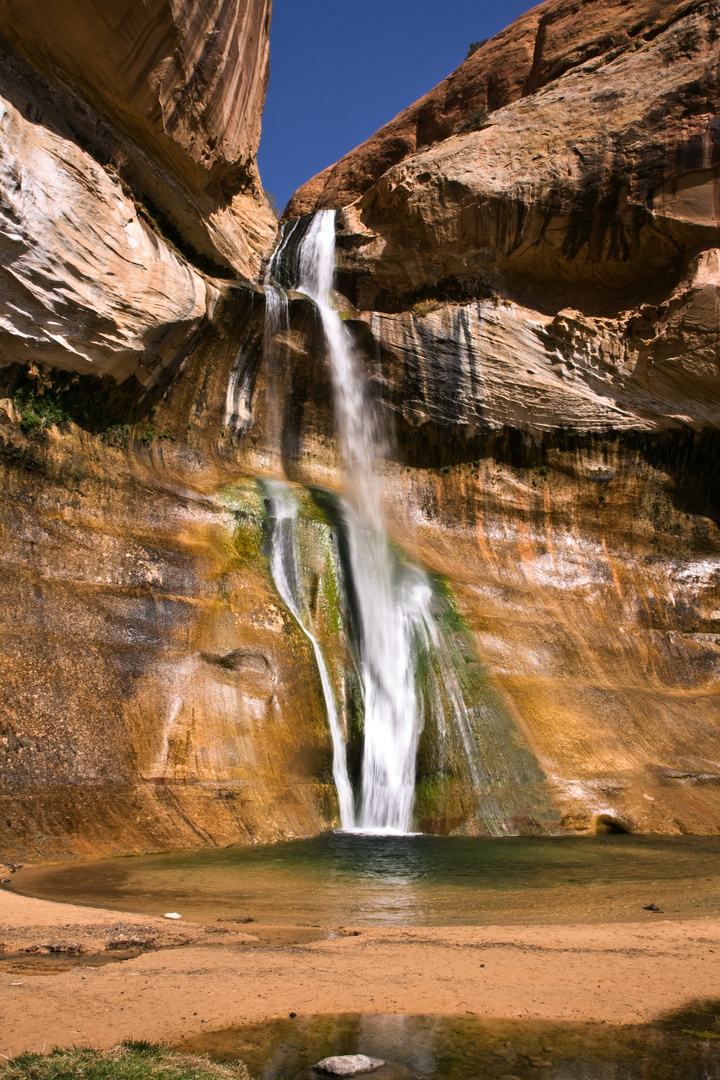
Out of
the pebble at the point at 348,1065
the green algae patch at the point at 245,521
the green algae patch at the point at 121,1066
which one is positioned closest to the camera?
the green algae patch at the point at 121,1066

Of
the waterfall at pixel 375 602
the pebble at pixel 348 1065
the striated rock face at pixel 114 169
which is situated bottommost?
the pebble at pixel 348 1065

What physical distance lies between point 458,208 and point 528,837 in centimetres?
1460

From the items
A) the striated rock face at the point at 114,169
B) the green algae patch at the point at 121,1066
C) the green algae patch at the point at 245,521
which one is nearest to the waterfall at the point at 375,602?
the green algae patch at the point at 245,521

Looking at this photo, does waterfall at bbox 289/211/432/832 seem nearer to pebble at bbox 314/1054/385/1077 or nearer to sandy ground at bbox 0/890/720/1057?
sandy ground at bbox 0/890/720/1057

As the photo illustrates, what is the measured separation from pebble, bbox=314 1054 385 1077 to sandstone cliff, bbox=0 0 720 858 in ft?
20.6

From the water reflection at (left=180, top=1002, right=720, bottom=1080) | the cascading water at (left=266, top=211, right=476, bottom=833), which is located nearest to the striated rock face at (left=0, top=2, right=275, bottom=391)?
the cascading water at (left=266, top=211, right=476, bottom=833)

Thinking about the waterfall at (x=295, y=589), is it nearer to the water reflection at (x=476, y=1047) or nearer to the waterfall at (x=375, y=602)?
the waterfall at (x=375, y=602)

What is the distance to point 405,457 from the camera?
1909cm

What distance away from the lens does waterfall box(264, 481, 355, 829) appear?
11.3m

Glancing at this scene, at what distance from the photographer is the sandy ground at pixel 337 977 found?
3.49 metres

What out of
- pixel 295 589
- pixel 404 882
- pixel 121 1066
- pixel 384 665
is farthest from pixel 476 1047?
pixel 295 589

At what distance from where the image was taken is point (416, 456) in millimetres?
19125

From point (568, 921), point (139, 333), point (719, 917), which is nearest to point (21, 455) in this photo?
point (139, 333)

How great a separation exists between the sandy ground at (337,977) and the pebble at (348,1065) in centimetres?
60
